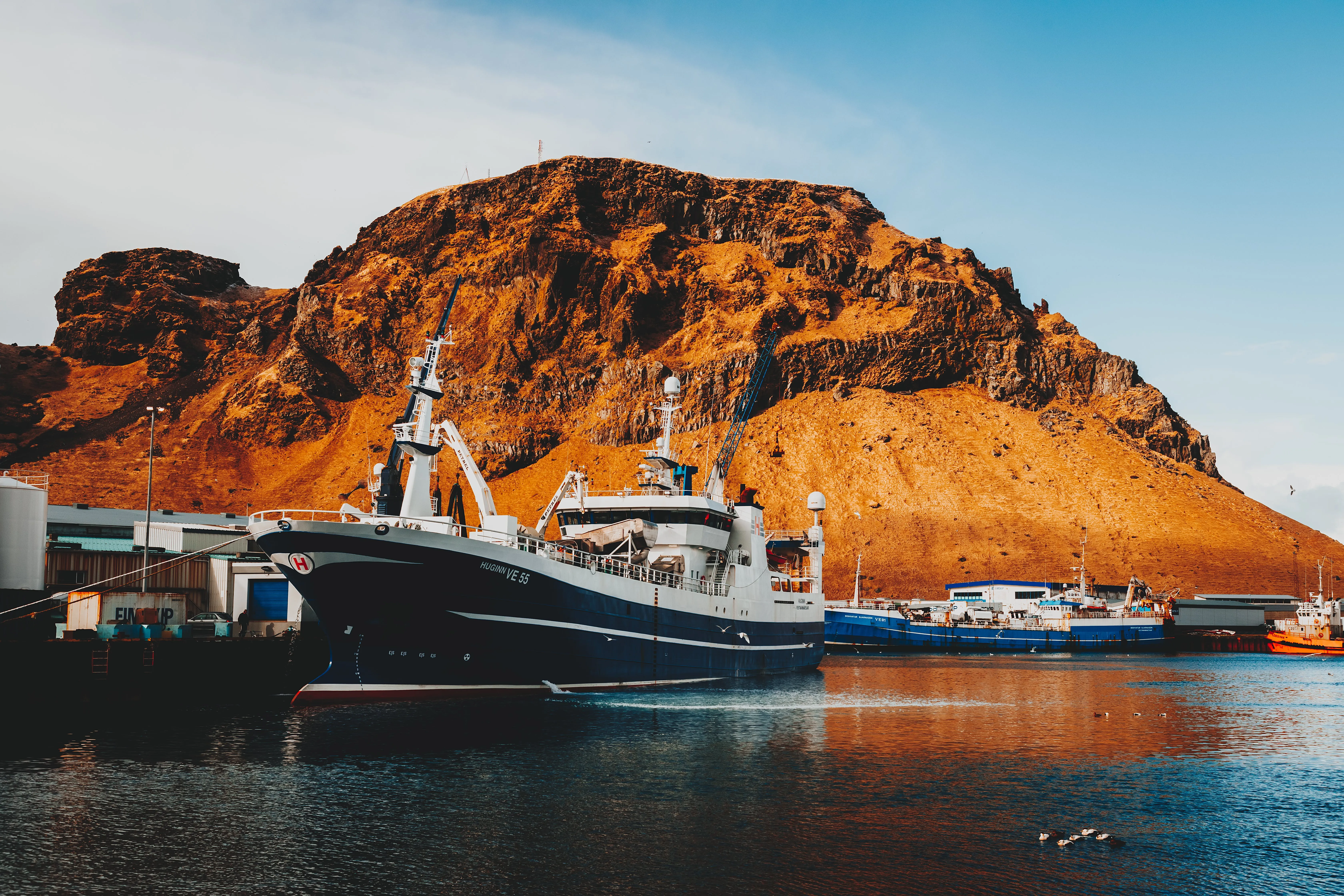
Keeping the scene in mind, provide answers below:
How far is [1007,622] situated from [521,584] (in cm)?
8358

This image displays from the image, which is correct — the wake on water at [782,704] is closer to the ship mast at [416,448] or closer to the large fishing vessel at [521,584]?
the large fishing vessel at [521,584]

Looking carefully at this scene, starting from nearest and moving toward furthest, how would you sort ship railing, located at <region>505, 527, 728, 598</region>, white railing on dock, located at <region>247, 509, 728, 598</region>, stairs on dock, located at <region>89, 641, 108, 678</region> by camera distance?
white railing on dock, located at <region>247, 509, 728, 598</region>, stairs on dock, located at <region>89, 641, 108, 678</region>, ship railing, located at <region>505, 527, 728, 598</region>

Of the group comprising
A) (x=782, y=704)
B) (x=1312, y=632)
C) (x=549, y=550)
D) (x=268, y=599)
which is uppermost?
(x=549, y=550)

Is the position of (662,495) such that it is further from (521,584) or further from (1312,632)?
(1312,632)

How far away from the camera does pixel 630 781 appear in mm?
28281

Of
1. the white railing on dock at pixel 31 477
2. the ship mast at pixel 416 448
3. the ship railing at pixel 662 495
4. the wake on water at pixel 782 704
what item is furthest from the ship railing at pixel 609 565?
the white railing on dock at pixel 31 477

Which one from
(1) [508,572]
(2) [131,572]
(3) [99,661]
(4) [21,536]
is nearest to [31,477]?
(2) [131,572]

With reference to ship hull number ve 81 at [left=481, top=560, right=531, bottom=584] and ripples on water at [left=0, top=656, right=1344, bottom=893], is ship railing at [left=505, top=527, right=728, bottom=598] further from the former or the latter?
ripples on water at [left=0, top=656, right=1344, bottom=893]

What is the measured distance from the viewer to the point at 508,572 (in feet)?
136

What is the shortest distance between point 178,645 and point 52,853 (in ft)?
85.3

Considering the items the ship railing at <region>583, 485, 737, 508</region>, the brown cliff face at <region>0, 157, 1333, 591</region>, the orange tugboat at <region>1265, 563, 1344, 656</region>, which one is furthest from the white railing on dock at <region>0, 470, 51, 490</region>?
the orange tugboat at <region>1265, 563, 1344, 656</region>

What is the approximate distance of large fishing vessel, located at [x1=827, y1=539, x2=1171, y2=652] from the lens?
10456 centimetres

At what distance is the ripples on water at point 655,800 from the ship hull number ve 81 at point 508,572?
4938 mm

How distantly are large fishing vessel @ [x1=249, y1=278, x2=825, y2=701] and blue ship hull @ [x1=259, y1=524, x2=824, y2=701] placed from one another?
58 millimetres
